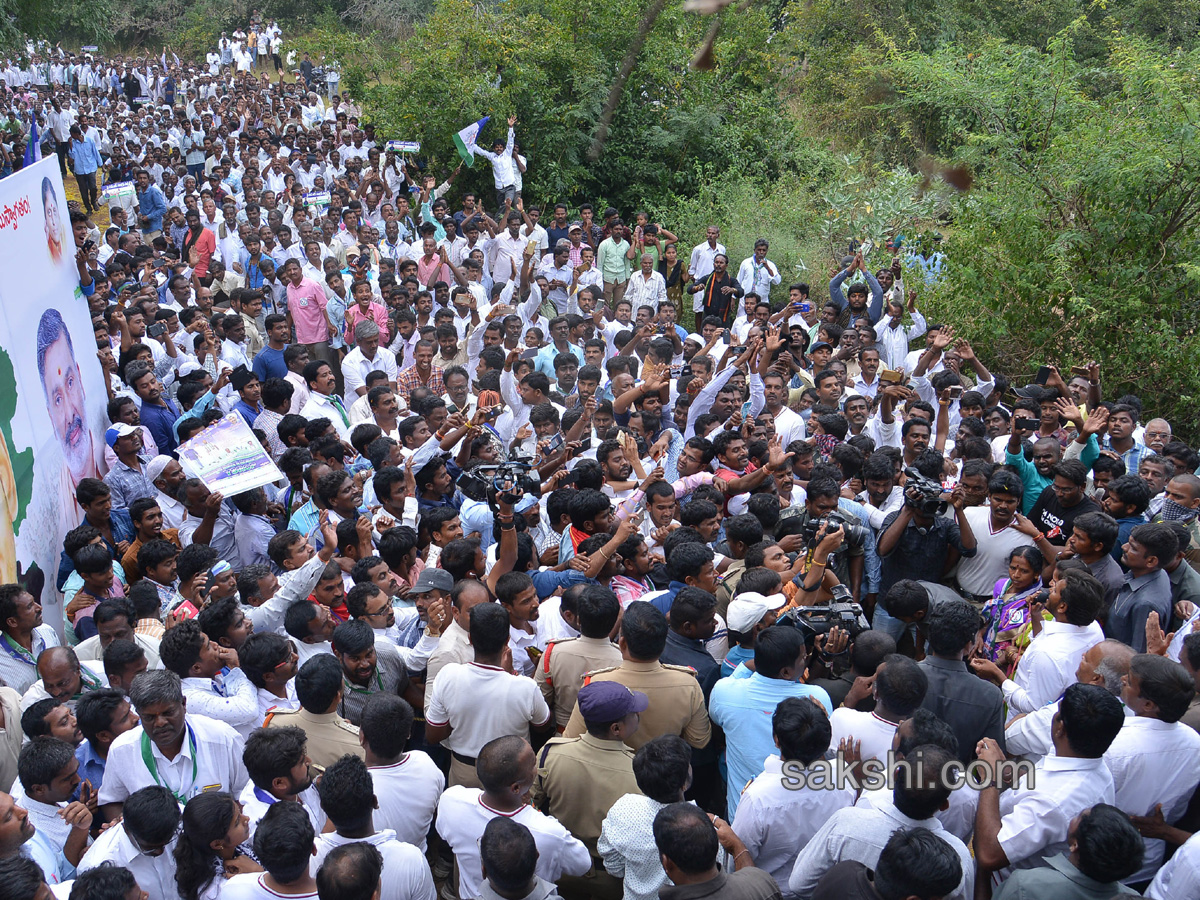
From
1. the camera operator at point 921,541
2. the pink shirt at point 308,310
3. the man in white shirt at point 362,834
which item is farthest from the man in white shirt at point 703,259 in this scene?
the man in white shirt at point 362,834

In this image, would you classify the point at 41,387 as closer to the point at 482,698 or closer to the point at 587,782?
the point at 482,698

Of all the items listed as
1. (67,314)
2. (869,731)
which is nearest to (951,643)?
(869,731)

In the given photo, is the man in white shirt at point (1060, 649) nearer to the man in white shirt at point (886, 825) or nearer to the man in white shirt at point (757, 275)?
the man in white shirt at point (886, 825)

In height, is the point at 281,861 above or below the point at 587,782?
above

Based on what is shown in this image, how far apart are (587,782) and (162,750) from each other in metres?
1.60

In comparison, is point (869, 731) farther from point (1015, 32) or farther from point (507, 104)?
point (1015, 32)

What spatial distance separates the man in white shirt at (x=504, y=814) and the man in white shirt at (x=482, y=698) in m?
0.52

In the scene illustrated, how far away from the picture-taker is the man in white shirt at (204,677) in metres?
3.89


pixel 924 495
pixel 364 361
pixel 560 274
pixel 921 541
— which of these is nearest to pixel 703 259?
pixel 560 274

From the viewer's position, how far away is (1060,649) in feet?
13.6

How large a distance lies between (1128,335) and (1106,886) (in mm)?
7473

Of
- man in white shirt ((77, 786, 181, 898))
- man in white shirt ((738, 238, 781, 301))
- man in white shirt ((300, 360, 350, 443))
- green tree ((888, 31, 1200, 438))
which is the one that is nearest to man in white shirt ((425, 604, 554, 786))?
man in white shirt ((77, 786, 181, 898))

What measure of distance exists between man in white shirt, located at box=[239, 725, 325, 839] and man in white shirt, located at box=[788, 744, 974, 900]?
1757 millimetres

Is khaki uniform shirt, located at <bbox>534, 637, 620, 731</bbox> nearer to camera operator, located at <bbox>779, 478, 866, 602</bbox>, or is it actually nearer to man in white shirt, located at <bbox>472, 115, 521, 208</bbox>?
camera operator, located at <bbox>779, 478, 866, 602</bbox>
